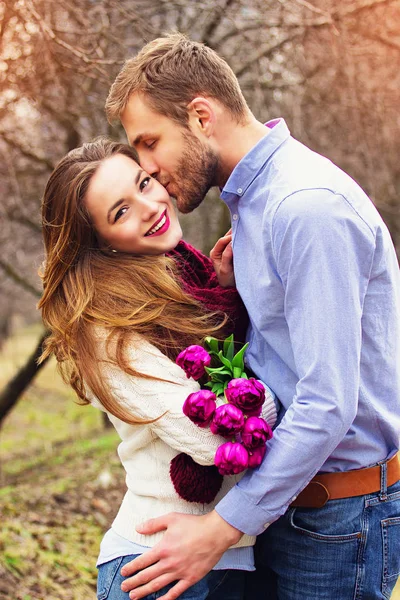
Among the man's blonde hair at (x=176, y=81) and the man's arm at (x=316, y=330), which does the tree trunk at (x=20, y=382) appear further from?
the man's arm at (x=316, y=330)

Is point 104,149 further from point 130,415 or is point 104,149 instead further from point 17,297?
point 17,297

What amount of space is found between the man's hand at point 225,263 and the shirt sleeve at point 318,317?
593 mm

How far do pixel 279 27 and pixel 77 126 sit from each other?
168 cm

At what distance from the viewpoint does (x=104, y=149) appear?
2523mm

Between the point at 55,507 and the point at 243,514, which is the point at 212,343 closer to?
the point at 243,514

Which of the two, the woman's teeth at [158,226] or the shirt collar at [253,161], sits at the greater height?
the shirt collar at [253,161]

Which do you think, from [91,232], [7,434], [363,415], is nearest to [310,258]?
[363,415]

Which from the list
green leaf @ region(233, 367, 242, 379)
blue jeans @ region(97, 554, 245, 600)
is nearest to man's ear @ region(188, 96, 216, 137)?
green leaf @ region(233, 367, 242, 379)

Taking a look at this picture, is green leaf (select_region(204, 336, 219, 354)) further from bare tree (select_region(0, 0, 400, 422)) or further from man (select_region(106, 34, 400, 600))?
bare tree (select_region(0, 0, 400, 422))

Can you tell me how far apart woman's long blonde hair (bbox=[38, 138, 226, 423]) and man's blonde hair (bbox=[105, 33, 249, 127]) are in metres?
0.26

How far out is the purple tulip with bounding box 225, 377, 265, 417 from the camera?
2014mm

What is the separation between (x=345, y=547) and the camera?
7.05 feet

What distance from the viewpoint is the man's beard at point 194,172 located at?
2326mm

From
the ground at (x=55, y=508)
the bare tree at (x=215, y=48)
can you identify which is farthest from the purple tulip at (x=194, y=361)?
the ground at (x=55, y=508)
